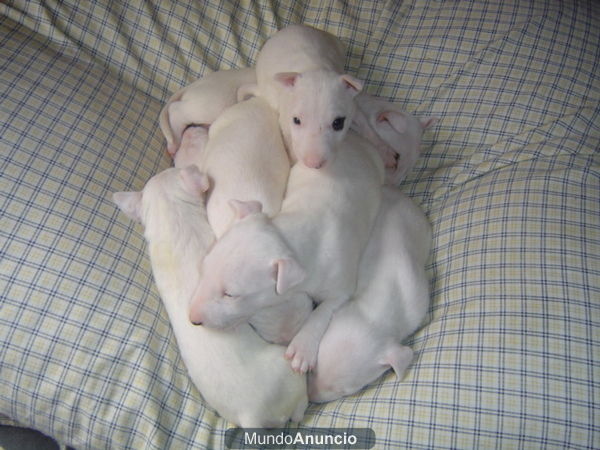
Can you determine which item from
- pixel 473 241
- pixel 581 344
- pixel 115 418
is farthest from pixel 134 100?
pixel 581 344

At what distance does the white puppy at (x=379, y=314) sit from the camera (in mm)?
1740

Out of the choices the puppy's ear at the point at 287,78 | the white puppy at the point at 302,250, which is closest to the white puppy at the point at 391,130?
the white puppy at the point at 302,250

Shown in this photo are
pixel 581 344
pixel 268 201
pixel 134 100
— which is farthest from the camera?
pixel 134 100

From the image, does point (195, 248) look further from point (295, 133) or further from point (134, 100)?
point (134, 100)

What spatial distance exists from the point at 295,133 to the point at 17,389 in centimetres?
113

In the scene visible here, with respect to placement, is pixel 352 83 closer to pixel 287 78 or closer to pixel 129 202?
pixel 287 78

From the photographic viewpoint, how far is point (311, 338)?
1754 mm

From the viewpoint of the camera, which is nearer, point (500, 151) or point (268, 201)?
point (268, 201)

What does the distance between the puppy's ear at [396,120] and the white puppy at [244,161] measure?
43cm

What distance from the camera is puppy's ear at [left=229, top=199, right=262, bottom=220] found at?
5.49 ft

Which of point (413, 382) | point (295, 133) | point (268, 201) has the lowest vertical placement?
point (413, 382)

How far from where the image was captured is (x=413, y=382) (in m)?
1.68

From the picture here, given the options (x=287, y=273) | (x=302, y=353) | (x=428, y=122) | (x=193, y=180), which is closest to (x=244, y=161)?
(x=193, y=180)

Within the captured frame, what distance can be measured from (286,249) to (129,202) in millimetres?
579
